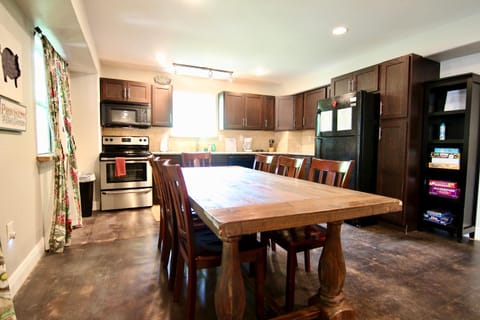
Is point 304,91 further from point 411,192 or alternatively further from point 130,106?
point 130,106

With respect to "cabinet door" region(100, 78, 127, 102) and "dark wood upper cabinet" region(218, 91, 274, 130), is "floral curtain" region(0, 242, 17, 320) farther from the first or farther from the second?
"dark wood upper cabinet" region(218, 91, 274, 130)

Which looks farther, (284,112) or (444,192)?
(284,112)

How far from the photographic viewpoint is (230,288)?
3.63 ft

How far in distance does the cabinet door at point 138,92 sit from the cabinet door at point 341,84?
10.2 feet

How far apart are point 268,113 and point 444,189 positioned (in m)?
3.28

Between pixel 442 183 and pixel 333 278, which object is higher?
pixel 442 183

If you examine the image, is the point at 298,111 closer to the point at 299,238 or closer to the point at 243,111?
the point at 243,111

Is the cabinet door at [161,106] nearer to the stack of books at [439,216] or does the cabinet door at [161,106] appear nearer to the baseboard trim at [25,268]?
the baseboard trim at [25,268]

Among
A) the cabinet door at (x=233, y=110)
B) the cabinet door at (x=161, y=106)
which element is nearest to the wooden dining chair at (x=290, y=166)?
the cabinet door at (x=233, y=110)

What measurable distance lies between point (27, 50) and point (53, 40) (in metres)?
0.53

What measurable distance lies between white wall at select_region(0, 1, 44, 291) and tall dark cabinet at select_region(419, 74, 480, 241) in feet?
13.4

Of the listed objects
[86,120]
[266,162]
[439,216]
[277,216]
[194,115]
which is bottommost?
[439,216]

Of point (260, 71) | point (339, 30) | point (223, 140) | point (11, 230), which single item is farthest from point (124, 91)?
point (339, 30)

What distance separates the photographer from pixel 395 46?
324 centimetres
